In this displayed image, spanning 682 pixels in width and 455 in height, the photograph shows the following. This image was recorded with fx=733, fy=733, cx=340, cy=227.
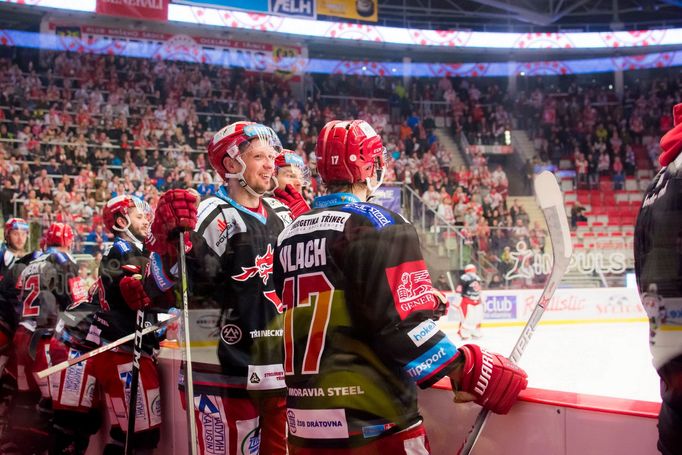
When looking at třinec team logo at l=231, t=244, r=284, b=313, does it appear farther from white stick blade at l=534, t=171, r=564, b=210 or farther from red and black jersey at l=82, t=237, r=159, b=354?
red and black jersey at l=82, t=237, r=159, b=354

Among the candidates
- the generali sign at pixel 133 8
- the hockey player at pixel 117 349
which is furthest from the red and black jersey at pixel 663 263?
the generali sign at pixel 133 8

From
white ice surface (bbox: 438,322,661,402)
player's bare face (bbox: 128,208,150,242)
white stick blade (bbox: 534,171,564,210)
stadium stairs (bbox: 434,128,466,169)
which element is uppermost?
stadium stairs (bbox: 434,128,466,169)

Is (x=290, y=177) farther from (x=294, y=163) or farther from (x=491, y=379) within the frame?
(x=491, y=379)

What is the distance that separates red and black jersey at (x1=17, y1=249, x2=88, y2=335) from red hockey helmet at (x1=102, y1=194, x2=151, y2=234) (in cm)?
66

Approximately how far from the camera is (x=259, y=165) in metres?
2.26

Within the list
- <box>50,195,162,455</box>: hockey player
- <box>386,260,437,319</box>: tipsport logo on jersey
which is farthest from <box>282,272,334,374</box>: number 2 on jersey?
<box>50,195,162,455</box>: hockey player

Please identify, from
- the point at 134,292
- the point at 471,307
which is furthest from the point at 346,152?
the point at 471,307

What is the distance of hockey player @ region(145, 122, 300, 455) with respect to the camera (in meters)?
2.12

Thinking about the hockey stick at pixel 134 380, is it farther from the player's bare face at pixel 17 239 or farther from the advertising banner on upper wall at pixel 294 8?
the advertising banner on upper wall at pixel 294 8

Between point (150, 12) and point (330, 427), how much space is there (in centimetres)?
1035

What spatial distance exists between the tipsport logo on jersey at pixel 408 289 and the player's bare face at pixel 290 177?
1.27 meters

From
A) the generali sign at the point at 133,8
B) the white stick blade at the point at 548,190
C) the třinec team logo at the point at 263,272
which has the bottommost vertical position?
the třinec team logo at the point at 263,272

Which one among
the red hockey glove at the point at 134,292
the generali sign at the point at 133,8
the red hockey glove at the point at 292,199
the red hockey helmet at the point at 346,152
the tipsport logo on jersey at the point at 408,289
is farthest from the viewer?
the generali sign at the point at 133,8

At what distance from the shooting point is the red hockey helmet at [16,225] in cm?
525
